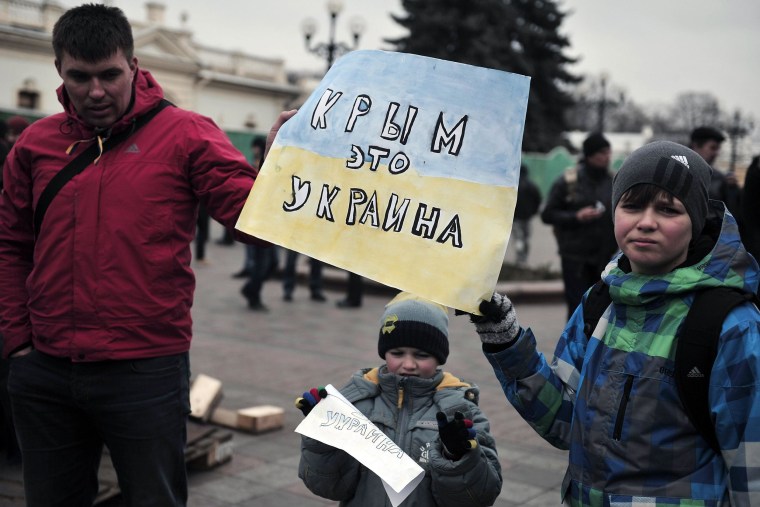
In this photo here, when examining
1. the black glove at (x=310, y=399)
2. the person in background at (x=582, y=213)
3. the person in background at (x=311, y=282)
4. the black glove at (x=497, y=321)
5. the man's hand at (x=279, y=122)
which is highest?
the man's hand at (x=279, y=122)

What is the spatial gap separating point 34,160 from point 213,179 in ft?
1.90

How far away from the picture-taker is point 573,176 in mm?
7539

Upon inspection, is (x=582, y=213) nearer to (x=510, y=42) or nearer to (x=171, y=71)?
(x=510, y=42)

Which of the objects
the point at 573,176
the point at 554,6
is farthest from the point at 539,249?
the point at 554,6

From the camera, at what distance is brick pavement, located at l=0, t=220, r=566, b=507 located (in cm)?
472

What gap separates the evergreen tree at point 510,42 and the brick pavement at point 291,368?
93.7ft

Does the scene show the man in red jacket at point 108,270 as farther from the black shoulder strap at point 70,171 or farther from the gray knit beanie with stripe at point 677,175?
the gray knit beanie with stripe at point 677,175

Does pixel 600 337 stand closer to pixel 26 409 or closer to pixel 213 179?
pixel 213 179

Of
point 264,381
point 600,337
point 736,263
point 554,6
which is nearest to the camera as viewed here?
Result: point 736,263

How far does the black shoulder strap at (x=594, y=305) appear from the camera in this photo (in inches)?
89.7

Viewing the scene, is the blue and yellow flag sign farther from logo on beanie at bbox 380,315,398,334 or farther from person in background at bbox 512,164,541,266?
person in background at bbox 512,164,541,266

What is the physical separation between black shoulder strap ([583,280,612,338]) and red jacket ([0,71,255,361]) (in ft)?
3.48

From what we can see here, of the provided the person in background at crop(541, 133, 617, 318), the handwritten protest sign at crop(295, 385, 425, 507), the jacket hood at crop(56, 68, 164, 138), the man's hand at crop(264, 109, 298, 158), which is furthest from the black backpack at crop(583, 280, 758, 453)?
the person in background at crop(541, 133, 617, 318)

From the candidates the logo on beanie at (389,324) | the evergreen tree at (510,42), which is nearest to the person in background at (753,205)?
the logo on beanie at (389,324)
